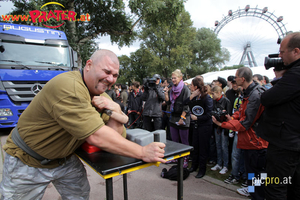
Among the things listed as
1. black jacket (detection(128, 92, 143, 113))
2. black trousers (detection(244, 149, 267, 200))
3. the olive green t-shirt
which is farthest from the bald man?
black jacket (detection(128, 92, 143, 113))

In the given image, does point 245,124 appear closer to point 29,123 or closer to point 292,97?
point 292,97

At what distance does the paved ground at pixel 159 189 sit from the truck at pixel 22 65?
147 inches

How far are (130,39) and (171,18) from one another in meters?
4.23

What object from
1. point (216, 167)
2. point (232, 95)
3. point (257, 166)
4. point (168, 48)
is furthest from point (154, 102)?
point (168, 48)

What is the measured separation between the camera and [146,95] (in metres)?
5.32

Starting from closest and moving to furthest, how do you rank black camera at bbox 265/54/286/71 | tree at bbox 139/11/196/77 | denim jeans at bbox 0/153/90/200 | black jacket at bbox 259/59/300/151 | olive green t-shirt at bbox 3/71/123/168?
olive green t-shirt at bbox 3/71/123/168 → denim jeans at bbox 0/153/90/200 → black jacket at bbox 259/59/300/151 → black camera at bbox 265/54/286/71 → tree at bbox 139/11/196/77

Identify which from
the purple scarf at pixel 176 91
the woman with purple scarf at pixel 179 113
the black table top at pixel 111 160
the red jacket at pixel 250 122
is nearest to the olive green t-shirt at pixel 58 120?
the black table top at pixel 111 160

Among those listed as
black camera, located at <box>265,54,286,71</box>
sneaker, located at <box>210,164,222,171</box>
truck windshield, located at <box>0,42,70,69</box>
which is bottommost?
sneaker, located at <box>210,164,222,171</box>

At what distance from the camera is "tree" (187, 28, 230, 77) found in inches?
1592

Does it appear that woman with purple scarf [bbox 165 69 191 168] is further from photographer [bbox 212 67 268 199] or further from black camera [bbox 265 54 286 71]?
black camera [bbox 265 54 286 71]

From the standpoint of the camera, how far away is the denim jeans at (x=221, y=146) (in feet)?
12.8

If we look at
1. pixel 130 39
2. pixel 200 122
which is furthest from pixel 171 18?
pixel 200 122

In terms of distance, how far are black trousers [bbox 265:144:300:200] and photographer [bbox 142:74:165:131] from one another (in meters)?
3.27

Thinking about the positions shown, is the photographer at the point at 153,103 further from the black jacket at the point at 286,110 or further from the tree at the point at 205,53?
the tree at the point at 205,53
